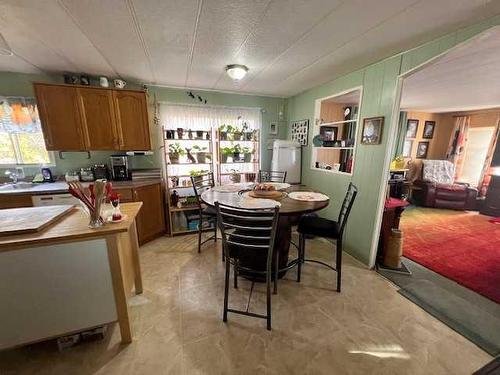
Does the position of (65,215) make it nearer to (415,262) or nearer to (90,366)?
(90,366)

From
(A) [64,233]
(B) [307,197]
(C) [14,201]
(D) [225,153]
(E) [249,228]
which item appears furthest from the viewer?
(D) [225,153]

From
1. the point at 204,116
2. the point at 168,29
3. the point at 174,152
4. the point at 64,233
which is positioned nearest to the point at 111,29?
the point at 168,29

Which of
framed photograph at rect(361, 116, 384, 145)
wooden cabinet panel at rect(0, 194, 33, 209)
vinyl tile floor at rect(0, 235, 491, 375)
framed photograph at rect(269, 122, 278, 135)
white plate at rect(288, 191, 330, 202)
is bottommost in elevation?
vinyl tile floor at rect(0, 235, 491, 375)

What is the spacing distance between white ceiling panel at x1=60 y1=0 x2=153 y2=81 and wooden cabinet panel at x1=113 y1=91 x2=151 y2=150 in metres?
0.41

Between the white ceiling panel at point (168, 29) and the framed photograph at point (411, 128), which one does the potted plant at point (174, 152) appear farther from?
the framed photograph at point (411, 128)

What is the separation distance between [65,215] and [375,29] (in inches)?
114

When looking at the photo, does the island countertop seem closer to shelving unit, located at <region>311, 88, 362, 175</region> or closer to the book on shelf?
the book on shelf

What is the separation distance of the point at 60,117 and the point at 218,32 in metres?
2.39

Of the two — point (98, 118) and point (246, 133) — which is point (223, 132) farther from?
point (98, 118)

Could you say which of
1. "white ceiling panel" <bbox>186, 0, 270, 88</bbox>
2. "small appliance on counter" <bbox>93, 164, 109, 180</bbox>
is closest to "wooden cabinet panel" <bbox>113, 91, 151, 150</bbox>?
"small appliance on counter" <bbox>93, 164, 109, 180</bbox>

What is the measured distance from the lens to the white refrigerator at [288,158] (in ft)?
12.2

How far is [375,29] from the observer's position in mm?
1709

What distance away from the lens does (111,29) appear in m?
1.71

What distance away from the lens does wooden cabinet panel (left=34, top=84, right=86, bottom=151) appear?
262cm
